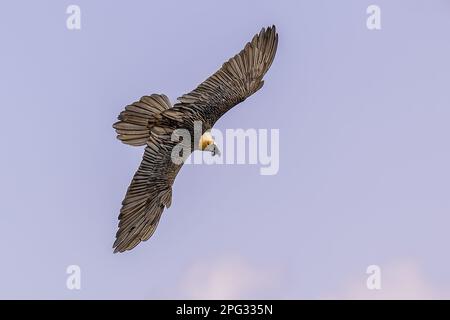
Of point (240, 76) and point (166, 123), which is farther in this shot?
point (240, 76)

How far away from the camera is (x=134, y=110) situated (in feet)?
76.6

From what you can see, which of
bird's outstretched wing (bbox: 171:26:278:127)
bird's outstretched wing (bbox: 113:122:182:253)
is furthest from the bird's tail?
bird's outstretched wing (bbox: 113:122:182:253)

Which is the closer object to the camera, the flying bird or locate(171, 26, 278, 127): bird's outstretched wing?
the flying bird

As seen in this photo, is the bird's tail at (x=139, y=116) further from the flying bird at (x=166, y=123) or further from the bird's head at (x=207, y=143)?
the bird's head at (x=207, y=143)

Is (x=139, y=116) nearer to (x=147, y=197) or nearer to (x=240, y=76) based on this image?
(x=147, y=197)

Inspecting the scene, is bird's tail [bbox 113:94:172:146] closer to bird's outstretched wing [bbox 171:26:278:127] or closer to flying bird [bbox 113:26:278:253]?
flying bird [bbox 113:26:278:253]

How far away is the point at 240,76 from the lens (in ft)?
78.4

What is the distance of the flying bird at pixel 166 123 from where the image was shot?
22172 millimetres

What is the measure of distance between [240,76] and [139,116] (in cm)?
243

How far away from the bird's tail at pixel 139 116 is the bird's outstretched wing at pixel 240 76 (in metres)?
0.67

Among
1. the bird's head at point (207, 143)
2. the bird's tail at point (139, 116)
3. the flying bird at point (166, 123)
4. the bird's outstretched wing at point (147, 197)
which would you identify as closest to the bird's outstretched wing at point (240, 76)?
the flying bird at point (166, 123)

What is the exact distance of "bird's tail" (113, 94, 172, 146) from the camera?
2333 centimetres

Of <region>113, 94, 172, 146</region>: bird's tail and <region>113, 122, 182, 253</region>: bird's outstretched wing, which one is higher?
<region>113, 94, 172, 146</region>: bird's tail

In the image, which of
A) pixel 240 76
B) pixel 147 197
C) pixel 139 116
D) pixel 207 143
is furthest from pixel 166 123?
pixel 240 76
